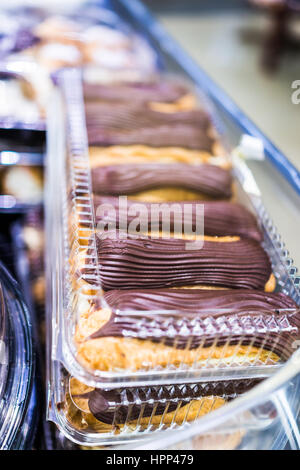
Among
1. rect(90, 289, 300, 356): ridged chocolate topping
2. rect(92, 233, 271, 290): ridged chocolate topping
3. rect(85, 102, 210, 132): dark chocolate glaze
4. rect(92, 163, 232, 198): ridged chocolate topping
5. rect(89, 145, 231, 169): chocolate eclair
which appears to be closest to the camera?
rect(90, 289, 300, 356): ridged chocolate topping

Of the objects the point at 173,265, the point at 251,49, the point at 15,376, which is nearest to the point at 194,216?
the point at 173,265

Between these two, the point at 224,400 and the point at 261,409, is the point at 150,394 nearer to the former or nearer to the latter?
the point at 224,400

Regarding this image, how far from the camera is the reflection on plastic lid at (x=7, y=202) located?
256cm

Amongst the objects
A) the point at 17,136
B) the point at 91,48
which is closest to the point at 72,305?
the point at 17,136

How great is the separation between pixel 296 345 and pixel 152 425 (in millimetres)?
436

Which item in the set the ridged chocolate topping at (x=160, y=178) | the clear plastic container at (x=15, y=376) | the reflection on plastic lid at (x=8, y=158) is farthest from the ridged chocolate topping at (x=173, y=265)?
the reflection on plastic lid at (x=8, y=158)

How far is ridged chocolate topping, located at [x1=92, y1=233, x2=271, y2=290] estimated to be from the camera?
138 centimetres

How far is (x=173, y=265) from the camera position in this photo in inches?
56.6

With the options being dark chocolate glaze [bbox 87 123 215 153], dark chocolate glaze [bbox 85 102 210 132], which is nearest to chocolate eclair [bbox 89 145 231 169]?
dark chocolate glaze [bbox 87 123 215 153]

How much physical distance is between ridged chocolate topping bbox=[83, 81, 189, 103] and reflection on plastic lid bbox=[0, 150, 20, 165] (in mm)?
533

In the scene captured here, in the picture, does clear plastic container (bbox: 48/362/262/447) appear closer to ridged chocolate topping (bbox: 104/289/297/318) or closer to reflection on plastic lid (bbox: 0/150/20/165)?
ridged chocolate topping (bbox: 104/289/297/318)

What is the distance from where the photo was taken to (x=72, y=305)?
131cm

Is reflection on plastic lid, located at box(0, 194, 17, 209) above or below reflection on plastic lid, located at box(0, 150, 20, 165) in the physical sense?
below

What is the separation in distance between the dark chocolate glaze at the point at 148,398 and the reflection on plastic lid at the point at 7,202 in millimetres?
1561
